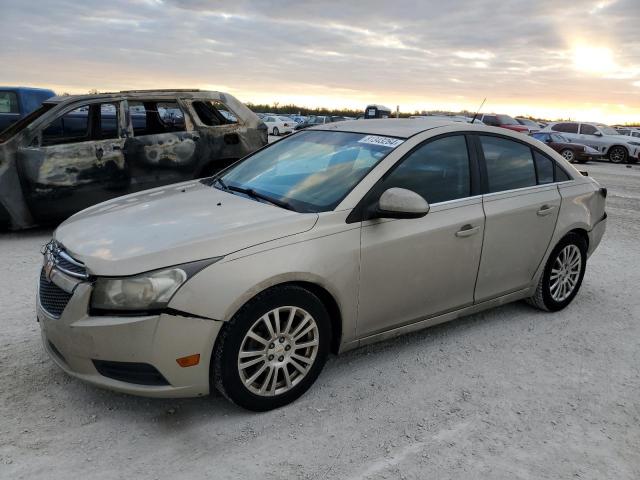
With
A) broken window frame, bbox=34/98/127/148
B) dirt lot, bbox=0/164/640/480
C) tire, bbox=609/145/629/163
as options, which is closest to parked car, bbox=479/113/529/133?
tire, bbox=609/145/629/163

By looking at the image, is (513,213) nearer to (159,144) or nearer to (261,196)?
(261,196)

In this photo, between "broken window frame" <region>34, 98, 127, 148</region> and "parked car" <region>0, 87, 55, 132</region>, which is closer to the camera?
"broken window frame" <region>34, 98, 127, 148</region>

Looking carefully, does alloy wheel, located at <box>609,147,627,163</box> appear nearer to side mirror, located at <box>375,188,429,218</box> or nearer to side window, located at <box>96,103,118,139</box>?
side window, located at <box>96,103,118,139</box>

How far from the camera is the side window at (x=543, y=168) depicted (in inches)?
173

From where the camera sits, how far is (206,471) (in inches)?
102

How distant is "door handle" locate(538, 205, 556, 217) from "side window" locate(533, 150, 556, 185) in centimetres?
21

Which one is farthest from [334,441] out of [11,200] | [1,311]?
[11,200]

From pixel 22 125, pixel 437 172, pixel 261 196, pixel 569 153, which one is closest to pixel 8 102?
pixel 22 125

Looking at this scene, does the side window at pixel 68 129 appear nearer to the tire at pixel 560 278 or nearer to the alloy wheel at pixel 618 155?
the tire at pixel 560 278

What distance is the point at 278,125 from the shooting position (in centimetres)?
3612

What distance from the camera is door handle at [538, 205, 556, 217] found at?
4.23 metres

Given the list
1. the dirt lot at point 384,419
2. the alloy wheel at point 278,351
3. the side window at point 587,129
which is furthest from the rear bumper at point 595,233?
the side window at point 587,129

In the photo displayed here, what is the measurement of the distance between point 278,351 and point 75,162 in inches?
193

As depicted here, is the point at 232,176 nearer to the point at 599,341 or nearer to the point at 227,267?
the point at 227,267
